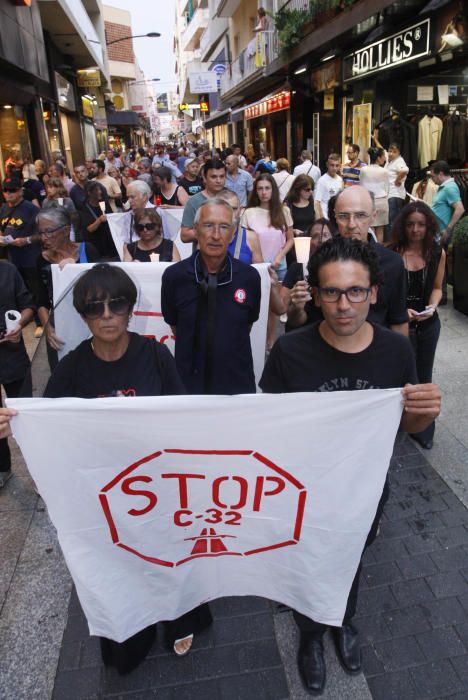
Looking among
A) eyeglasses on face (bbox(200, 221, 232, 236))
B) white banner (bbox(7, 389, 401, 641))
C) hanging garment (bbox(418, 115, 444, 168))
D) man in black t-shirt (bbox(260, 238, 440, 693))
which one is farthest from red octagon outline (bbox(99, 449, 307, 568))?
hanging garment (bbox(418, 115, 444, 168))

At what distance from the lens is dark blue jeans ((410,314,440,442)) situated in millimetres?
4020

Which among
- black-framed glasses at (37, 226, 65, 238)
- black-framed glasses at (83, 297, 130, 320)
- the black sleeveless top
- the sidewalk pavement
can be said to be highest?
black-framed glasses at (37, 226, 65, 238)

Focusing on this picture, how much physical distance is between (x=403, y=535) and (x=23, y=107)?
16.2m

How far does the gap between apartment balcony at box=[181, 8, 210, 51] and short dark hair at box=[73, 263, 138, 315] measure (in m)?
52.5

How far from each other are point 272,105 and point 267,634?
20.7 meters

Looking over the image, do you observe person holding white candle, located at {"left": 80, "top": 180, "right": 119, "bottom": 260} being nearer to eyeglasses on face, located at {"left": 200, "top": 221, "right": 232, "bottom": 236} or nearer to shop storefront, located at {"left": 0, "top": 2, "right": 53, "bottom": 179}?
eyeglasses on face, located at {"left": 200, "top": 221, "right": 232, "bottom": 236}

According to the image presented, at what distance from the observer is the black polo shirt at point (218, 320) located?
295cm

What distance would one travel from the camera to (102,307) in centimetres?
215

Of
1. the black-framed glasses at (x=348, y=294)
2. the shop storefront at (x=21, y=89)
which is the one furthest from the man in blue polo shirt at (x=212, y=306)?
the shop storefront at (x=21, y=89)

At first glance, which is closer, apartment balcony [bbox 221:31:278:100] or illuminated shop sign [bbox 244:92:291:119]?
apartment balcony [bbox 221:31:278:100]

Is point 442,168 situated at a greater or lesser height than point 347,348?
greater

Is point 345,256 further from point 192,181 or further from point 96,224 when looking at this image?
point 192,181

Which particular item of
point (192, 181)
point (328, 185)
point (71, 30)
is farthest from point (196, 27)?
point (328, 185)

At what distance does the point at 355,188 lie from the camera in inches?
130
